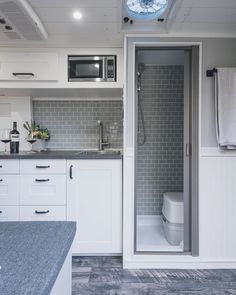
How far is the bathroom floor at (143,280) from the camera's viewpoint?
2102mm

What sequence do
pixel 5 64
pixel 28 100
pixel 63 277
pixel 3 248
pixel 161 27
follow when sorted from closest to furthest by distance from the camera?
pixel 3 248
pixel 63 277
pixel 161 27
pixel 5 64
pixel 28 100

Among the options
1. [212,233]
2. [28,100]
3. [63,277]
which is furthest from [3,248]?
[28,100]

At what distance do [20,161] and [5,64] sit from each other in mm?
983

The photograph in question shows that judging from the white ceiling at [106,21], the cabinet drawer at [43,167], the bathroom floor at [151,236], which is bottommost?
the bathroom floor at [151,236]

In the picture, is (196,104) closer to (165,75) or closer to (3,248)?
(165,75)

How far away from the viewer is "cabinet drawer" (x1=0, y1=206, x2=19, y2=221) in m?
2.60

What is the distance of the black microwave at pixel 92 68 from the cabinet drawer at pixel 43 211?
1.27 metres

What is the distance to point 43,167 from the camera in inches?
102

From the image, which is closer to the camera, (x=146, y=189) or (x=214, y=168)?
(x=214, y=168)

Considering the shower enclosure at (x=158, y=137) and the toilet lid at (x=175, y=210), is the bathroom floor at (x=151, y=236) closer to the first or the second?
the shower enclosure at (x=158, y=137)

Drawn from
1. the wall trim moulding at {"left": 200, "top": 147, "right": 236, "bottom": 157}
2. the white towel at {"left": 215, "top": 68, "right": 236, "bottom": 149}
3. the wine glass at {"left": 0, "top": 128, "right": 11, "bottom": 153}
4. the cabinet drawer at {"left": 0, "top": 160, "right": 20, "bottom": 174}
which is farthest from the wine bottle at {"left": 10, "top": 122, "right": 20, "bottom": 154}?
the white towel at {"left": 215, "top": 68, "right": 236, "bottom": 149}

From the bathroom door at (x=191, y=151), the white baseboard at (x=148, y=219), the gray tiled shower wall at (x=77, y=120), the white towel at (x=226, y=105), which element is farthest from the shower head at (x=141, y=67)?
the white baseboard at (x=148, y=219)

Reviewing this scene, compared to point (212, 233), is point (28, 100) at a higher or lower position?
higher

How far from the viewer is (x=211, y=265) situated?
2.47m
